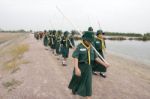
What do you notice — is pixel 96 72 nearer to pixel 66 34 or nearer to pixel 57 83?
pixel 57 83

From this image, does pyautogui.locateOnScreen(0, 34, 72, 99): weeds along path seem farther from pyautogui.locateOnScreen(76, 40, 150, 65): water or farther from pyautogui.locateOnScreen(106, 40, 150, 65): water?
pyautogui.locateOnScreen(106, 40, 150, 65): water

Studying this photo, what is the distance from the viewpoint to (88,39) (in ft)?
26.5

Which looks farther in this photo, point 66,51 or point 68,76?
point 66,51

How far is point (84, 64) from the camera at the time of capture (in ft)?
27.2

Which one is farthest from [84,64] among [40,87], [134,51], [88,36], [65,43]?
[134,51]

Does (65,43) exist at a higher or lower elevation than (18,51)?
higher

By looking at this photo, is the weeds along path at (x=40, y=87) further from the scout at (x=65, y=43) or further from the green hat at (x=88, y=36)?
the green hat at (x=88, y=36)

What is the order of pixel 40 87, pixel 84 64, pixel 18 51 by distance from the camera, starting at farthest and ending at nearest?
pixel 18 51, pixel 40 87, pixel 84 64

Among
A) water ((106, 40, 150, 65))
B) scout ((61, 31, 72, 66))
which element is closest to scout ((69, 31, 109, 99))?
scout ((61, 31, 72, 66))

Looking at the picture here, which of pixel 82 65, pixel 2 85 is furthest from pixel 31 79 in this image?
pixel 82 65

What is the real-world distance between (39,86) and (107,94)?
2689mm

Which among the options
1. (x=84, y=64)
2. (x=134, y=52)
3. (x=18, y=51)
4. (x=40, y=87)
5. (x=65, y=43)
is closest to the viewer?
(x=84, y=64)

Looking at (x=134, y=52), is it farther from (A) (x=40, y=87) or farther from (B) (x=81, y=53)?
(B) (x=81, y=53)

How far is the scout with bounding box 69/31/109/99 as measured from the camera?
807cm
